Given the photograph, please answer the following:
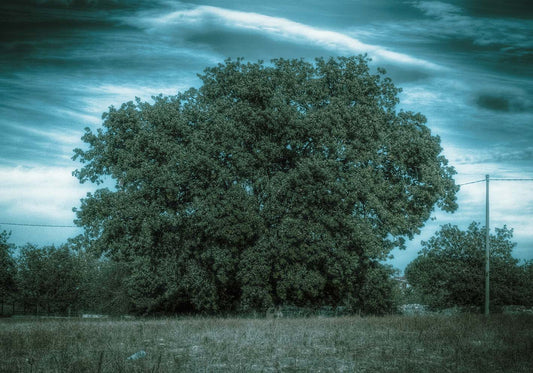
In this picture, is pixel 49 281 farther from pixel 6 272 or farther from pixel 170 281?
pixel 170 281

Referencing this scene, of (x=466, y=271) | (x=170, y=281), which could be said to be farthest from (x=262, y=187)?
(x=466, y=271)

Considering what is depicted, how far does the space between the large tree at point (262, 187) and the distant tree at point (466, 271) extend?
611 inches

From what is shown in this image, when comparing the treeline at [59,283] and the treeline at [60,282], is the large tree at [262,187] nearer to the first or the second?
the treeline at [60,282]

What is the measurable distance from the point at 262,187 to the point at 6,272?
31.9 metres

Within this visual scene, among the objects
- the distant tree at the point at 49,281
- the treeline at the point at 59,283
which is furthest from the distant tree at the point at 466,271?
the distant tree at the point at 49,281

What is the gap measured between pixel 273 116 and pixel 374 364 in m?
17.4

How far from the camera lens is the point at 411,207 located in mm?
28844

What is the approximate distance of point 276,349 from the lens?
12523 millimetres

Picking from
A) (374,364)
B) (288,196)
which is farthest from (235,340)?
(288,196)

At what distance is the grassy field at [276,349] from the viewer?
1033 centimetres

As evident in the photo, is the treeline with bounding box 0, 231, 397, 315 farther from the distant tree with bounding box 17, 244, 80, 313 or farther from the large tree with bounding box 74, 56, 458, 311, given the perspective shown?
the large tree with bounding box 74, 56, 458, 311

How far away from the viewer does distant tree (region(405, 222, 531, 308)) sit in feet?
137

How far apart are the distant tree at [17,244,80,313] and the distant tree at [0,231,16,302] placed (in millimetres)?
8910

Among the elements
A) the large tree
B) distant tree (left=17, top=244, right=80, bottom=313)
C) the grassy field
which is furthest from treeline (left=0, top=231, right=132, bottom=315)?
the grassy field
